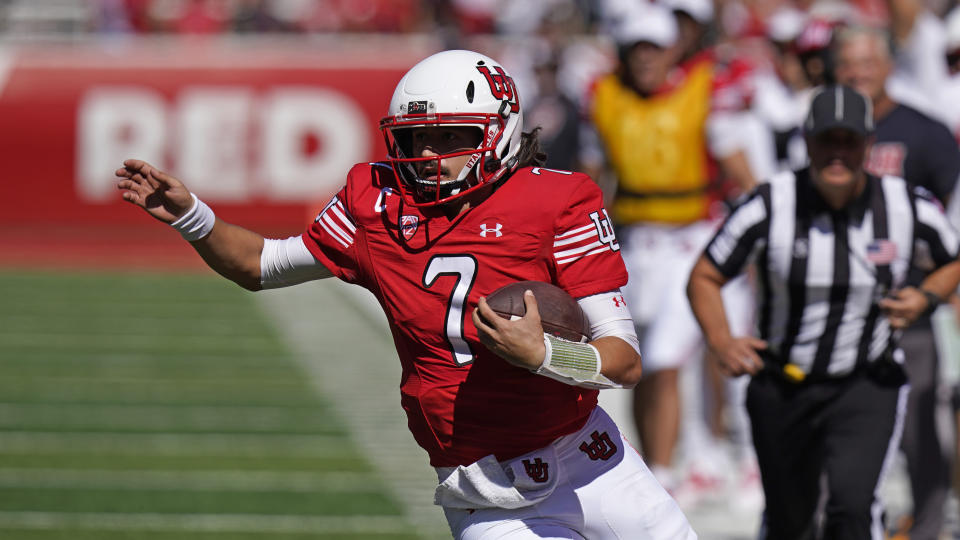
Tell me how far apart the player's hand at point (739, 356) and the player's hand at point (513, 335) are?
157 cm

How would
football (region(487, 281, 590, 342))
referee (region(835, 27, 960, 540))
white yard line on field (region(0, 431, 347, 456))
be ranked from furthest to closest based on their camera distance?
white yard line on field (region(0, 431, 347, 456)) → referee (region(835, 27, 960, 540)) → football (region(487, 281, 590, 342))

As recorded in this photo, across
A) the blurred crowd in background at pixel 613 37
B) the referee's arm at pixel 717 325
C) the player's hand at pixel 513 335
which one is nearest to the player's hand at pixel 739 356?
the referee's arm at pixel 717 325

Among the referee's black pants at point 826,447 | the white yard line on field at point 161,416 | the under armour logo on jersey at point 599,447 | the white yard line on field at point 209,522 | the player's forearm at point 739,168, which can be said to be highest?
the under armour logo on jersey at point 599,447

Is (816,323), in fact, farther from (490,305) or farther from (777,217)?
(490,305)

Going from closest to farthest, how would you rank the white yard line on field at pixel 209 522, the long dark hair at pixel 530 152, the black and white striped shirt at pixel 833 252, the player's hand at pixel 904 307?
the long dark hair at pixel 530 152 < the player's hand at pixel 904 307 < the black and white striped shirt at pixel 833 252 < the white yard line on field at pixel 209 522

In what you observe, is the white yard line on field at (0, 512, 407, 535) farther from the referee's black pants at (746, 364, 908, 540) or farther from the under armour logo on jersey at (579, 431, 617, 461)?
the under armour logo on jersey at (579, 431, 617, 461)

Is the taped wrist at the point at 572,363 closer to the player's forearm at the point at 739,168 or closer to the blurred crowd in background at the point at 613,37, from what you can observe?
the blurred crowd in background at the point at 613,37

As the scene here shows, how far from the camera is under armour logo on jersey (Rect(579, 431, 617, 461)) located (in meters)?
3.83

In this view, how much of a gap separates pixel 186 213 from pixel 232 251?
0.16 m

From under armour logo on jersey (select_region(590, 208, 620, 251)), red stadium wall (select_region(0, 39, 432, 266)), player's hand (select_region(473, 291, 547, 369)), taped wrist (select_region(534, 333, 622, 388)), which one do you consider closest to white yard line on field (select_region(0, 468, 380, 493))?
under armour logo on jersey (select_region(590, 208, 620, 251))

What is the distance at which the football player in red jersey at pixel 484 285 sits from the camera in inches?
147

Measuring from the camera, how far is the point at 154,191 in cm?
389

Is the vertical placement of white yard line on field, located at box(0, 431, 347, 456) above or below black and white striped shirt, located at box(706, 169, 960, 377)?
below

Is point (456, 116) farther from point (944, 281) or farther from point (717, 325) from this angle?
point (944, 281)
